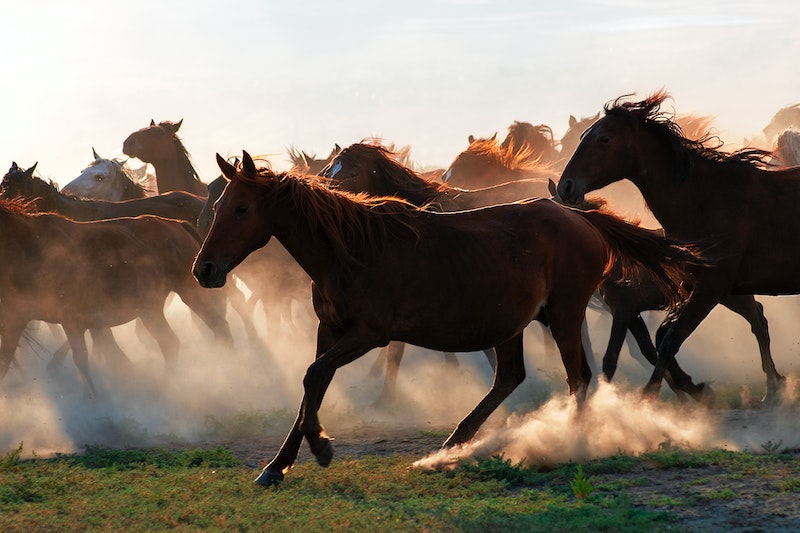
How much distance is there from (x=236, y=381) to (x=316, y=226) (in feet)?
21.2

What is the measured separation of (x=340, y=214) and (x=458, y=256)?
32.8 inches

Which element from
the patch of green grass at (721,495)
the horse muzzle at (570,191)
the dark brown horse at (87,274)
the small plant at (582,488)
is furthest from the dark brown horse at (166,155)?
the patch of green grass at (721,495)

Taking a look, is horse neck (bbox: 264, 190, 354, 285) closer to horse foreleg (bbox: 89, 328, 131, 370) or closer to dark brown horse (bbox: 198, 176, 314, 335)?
horse foreleg (bbox: 89, 328, 131, 370)

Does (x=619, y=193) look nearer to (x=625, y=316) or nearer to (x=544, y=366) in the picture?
(x=544, y=366)

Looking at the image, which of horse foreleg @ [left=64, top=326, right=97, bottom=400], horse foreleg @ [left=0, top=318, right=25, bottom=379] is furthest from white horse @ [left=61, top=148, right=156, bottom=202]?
horse foreleg @ [left=0, top=318, right=25, bottom=379]

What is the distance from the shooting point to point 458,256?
24.6ft

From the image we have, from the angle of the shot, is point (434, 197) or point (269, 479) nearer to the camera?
point (269, 479)

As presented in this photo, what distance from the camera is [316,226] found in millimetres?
7207

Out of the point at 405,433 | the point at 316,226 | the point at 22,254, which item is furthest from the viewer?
the point at 22,254

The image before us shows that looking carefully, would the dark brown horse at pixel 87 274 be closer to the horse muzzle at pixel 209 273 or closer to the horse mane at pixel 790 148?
the horse muzzle at pixel 209 273

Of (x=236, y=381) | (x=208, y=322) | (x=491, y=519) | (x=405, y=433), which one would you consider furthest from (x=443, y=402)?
(x=491, y=519)

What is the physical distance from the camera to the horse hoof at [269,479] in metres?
6.98

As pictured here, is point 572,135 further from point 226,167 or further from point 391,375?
point 226,167

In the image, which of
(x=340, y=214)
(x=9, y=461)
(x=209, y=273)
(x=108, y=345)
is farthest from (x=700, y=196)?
(x=108, y=345)
